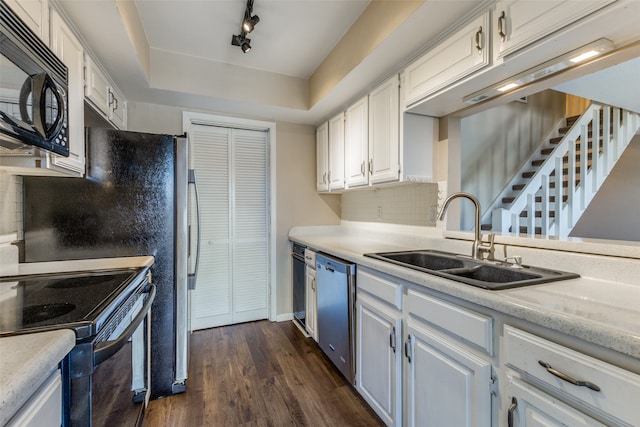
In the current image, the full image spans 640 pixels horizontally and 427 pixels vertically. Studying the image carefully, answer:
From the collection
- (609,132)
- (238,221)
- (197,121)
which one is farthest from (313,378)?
(609,132)

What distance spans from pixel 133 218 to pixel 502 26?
221 cm

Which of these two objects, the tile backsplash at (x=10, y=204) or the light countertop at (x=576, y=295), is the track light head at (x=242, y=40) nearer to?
the tile backsplash at (x=10, y=204)

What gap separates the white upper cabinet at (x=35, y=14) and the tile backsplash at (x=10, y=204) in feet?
2.57

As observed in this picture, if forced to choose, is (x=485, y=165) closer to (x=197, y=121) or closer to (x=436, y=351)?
(x=436, y=351)

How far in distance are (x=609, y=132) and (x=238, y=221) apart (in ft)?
14.2

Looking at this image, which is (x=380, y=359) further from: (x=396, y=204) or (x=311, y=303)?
(x=396, y=204)

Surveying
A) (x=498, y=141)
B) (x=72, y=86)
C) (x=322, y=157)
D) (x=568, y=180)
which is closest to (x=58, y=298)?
(x=72, y=86)

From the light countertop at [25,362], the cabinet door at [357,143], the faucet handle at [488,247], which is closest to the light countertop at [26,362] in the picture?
the light countertop at [25,362]

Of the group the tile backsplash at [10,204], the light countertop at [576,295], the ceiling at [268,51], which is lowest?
the light countertop at [576,295]

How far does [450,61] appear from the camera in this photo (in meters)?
1.52

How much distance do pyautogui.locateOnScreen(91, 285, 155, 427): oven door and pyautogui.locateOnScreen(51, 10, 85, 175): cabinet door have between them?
796 millimetres

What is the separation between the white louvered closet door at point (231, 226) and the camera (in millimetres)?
2945

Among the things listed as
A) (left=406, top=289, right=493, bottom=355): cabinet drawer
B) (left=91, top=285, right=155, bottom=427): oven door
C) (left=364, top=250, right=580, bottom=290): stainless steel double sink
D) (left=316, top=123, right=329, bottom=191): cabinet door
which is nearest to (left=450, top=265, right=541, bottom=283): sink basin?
(left=364, top=250, right=580, bottom=290): stainless steel double sink

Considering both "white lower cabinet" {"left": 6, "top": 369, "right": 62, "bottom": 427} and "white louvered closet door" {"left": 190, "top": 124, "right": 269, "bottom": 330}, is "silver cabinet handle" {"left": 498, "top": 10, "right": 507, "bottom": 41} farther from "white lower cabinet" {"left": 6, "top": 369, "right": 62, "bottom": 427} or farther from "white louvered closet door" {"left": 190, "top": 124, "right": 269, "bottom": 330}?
"white louvered closet door" {"left": 190, "top": 124, "right": 269, "bottom": 330}
